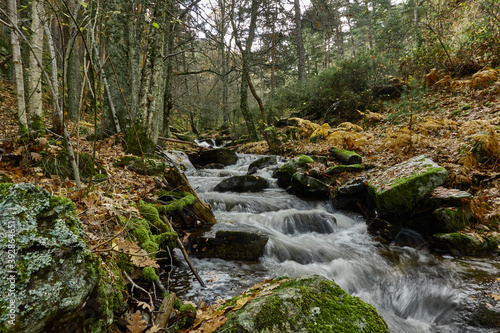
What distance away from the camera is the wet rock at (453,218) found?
4.73 m

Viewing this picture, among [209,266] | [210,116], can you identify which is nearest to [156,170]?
[209,266]

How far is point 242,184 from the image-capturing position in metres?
8.09

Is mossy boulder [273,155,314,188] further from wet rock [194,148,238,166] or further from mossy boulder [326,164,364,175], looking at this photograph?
wet rock [194,148,238,166]

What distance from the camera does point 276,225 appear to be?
611 centimetres

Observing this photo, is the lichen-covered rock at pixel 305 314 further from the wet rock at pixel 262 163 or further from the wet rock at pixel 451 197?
the wet rock at pixel 262 163

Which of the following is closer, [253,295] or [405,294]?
[253,295]

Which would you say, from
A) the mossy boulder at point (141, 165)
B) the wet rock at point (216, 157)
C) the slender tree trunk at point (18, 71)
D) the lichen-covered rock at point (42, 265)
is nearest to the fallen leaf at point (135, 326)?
the lichen-covered rock at point (42, 265)

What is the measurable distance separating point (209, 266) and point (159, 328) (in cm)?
226

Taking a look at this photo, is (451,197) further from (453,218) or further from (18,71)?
(18,71)

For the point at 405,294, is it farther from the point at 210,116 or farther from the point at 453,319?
the point at 210,116

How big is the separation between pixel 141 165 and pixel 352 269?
4.76 metres

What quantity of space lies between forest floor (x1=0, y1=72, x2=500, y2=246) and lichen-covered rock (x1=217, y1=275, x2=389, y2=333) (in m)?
1.44

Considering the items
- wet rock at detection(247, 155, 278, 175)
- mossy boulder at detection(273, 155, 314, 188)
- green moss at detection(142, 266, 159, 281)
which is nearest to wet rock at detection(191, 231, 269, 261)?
green moss at detection(142, 266, 159, 281)

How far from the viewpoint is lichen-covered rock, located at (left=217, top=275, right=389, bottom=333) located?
5.14 ft
